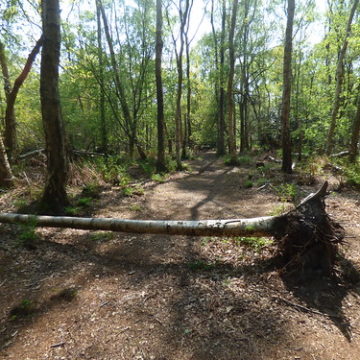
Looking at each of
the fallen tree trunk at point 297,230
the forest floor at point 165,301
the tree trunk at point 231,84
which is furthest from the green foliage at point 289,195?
the tree trunk at point 231,84

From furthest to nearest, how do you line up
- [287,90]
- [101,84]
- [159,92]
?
[101,84] < [159,92] < [287,90]

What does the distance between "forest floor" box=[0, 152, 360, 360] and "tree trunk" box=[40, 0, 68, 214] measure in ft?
2.96

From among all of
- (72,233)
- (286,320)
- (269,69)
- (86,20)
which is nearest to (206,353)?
(286,320)

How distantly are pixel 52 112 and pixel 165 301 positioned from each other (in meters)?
4.22

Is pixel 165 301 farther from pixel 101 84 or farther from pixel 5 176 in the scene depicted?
pixel 101 84

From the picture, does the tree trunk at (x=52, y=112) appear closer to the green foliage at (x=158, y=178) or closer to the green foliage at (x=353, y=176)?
the green foliage at (x=158, y=178)

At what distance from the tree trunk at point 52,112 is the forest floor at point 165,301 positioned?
902 millimetres

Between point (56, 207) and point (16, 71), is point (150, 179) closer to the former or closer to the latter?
point (56, 207)

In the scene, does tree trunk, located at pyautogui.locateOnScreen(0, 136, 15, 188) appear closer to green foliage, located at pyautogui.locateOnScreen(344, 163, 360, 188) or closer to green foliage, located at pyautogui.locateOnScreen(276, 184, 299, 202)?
green foliage, located at pyautogui.locateOnScreen(276, 184, 299, 202)

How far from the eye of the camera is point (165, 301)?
280 centimetres

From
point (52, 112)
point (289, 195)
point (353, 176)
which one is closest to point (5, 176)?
point (52, 112)

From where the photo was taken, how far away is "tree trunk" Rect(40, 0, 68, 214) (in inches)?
183

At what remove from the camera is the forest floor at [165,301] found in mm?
2182

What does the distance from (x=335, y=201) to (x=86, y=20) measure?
1370cm
